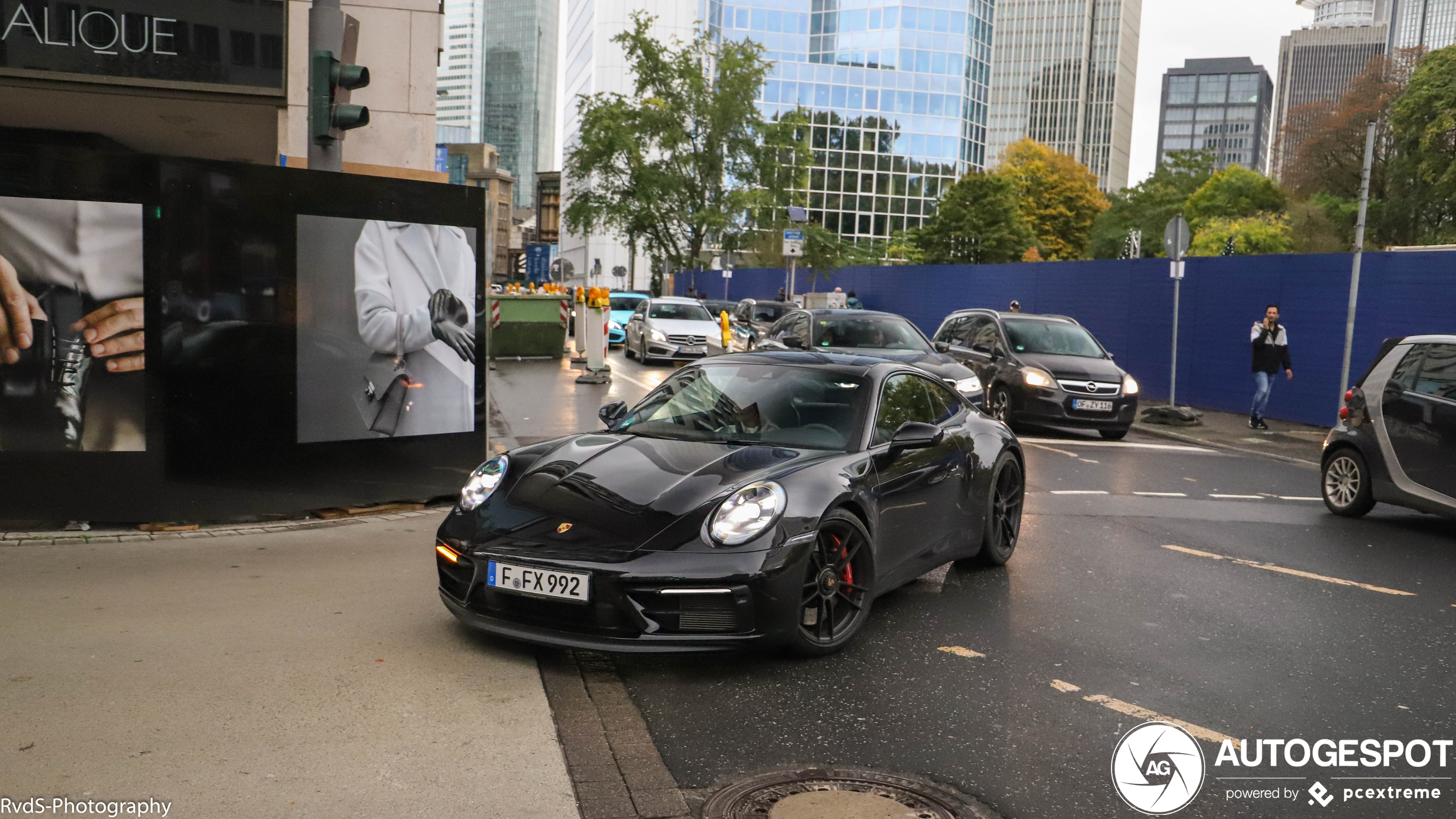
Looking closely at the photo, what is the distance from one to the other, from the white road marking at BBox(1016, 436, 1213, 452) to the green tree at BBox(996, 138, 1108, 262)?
268 feet

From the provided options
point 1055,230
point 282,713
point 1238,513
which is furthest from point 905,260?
point 282,713

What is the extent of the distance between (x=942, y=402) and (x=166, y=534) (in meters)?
4.89

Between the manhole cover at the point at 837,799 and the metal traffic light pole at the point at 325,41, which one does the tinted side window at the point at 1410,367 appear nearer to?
the manhole cover at the point at 837,799

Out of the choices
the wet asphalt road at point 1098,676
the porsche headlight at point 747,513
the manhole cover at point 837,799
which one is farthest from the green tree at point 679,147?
the manhole cover at point 837,799

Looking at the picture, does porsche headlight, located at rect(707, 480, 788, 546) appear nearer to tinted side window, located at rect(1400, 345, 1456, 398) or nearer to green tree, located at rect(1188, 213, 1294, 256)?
tinted side window, located at rect(1400, 345, 1456, 398)

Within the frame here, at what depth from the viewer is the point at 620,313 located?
34.7 metres

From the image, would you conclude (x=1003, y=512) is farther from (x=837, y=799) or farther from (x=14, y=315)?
(x=14, y=315)

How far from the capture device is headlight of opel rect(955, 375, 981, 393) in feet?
46.8

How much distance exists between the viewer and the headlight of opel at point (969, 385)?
14266 millimetres

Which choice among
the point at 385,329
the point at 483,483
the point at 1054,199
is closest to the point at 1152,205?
the point at 1054,199

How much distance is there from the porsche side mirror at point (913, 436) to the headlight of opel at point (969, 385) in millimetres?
7949

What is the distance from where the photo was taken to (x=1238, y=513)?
10.1 m

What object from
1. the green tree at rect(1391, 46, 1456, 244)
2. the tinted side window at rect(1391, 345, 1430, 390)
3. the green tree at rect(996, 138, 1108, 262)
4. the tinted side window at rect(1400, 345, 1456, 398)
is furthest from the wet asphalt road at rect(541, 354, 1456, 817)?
the green tree at rect(996, 138, 1108, 262)

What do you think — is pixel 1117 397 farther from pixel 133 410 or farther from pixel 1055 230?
pixel 1055 230
